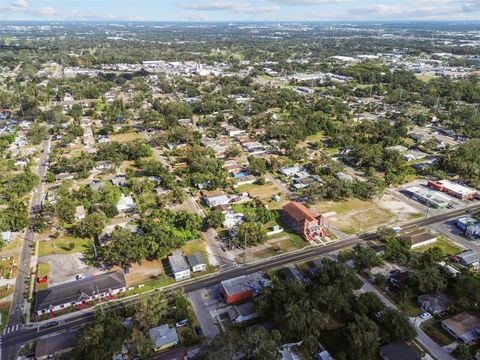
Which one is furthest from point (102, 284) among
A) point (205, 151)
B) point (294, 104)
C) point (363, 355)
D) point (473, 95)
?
point (473, 95)

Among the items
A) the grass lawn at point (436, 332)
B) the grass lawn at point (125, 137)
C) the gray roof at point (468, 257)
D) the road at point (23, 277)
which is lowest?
the road at point (23, 277)

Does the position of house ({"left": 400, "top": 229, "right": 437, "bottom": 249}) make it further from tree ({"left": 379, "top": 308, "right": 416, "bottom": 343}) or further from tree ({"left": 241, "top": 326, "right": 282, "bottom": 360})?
tree ({"left": 241, "top": 326, "right": 282, "bottom": 360})

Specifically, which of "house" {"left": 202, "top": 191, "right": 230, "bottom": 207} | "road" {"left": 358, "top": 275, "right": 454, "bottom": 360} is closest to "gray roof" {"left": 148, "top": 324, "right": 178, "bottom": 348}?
"road" {"left": 358, "top": 275, "right": 454, "bottom": 360}

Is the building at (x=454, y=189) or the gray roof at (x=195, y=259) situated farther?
the building at (x=454, y=189)

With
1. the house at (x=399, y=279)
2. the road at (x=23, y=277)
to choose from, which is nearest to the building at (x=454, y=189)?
the house at (x=399, y=279)

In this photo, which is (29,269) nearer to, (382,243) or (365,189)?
(382,243)

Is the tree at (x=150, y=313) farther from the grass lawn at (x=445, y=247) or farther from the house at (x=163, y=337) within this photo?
the grass lawn at (x=445, y=247)

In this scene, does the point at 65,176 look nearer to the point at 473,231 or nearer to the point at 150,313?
Answer: the point at 150,313

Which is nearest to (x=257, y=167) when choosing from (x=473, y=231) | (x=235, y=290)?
(x=235, y=290)
